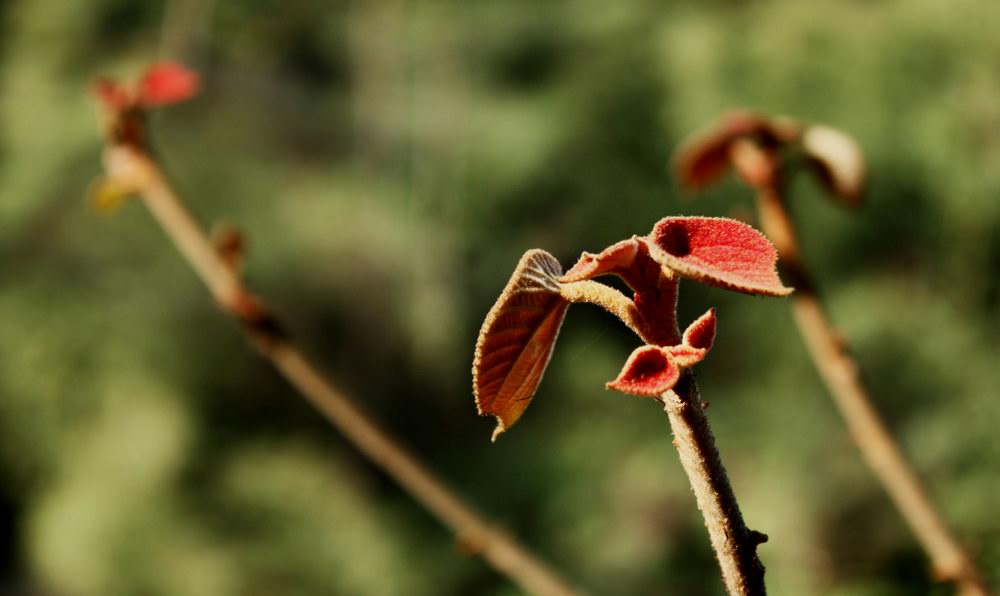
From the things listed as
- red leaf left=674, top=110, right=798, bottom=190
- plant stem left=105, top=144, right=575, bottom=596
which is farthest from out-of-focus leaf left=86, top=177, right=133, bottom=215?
red leaf left=674, top=110, right=798, bottom=190

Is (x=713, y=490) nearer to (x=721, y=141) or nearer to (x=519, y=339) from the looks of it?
(x=519, y=339)

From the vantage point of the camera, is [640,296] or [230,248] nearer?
[640,296]

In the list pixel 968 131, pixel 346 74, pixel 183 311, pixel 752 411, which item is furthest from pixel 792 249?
pixel 346 74

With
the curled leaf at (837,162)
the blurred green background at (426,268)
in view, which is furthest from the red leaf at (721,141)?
the blurred green background at (426,268)

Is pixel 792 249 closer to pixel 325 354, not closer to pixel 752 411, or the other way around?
pixel 752 411

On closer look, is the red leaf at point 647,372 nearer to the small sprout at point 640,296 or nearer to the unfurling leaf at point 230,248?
the small sprout at point 640,296

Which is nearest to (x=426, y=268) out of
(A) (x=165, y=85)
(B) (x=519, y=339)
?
(A) (x=165, y=85)
